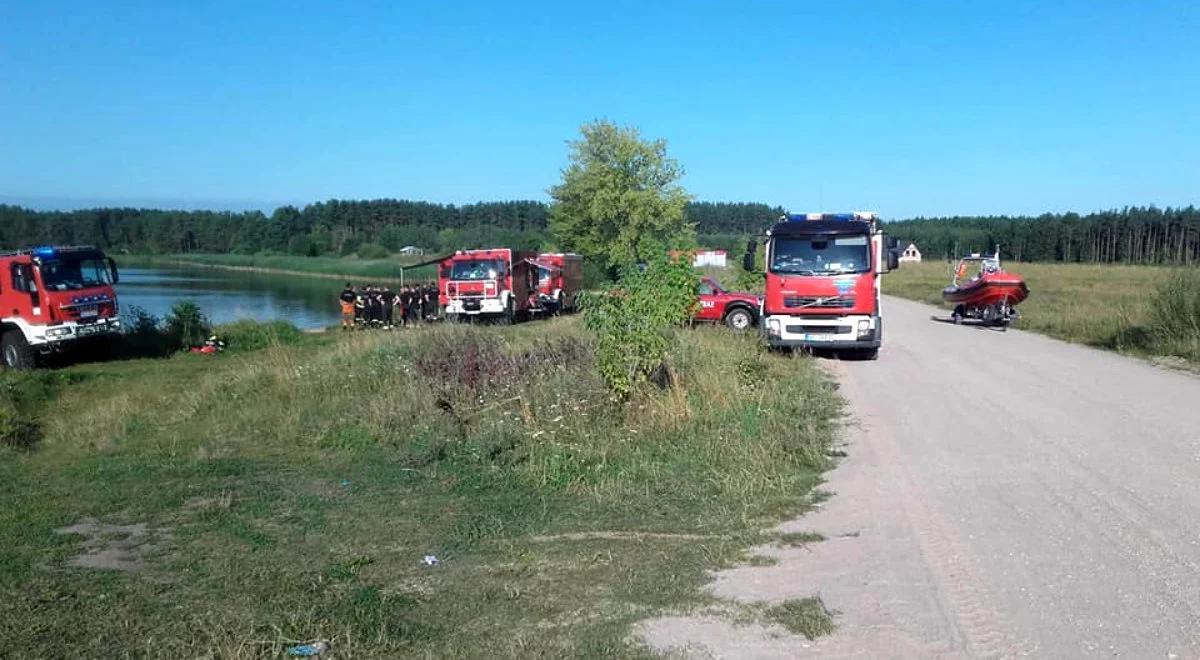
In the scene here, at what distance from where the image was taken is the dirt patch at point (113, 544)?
245 inches

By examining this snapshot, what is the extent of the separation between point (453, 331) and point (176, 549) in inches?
369

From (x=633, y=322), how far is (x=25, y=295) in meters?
18.7

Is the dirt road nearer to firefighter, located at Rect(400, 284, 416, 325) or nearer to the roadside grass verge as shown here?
the roadside grass verge

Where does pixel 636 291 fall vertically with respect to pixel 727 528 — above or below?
above

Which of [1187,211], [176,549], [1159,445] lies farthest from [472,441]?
[1187,211]

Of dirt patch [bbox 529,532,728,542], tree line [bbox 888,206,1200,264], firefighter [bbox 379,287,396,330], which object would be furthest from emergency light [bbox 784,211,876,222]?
tree line [bbox 888,206,1200,264]

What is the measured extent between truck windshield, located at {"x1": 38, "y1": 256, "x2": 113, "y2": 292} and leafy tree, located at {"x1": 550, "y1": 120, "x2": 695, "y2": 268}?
26601mm

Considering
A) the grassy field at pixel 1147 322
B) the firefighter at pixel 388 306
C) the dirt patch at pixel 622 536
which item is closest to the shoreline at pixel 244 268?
the firefighter at pixel 388 306

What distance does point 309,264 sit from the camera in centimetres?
9531

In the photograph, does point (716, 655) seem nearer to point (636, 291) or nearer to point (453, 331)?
point (636, 291)

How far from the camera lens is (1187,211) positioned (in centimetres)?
11900

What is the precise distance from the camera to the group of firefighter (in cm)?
3033

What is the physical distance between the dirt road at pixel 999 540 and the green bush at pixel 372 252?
97.1 m

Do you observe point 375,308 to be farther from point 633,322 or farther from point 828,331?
point 633,322
